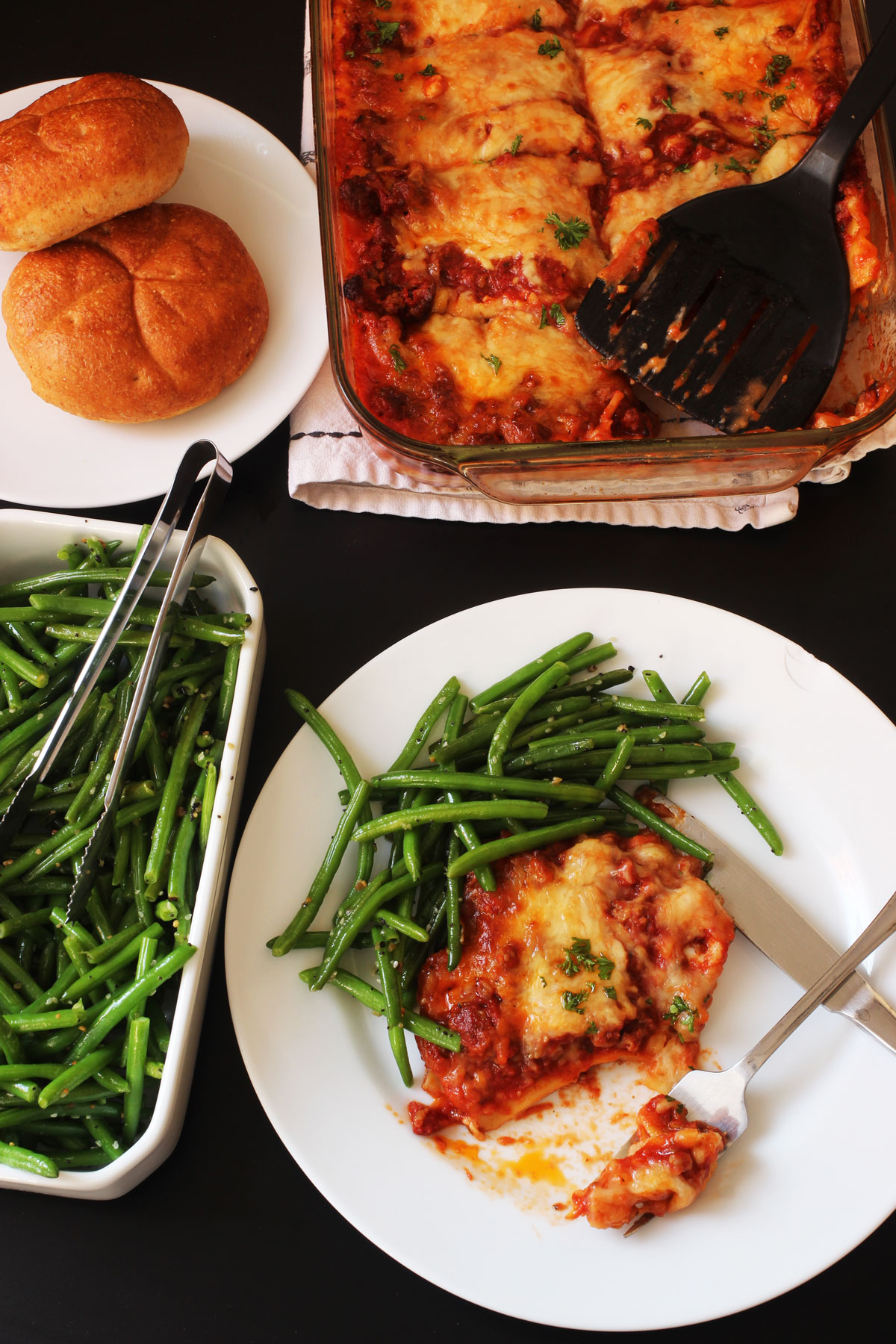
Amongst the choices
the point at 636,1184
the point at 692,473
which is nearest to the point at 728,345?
the point at 692,473

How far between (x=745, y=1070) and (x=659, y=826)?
0.62 meters

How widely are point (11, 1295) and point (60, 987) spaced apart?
80cm

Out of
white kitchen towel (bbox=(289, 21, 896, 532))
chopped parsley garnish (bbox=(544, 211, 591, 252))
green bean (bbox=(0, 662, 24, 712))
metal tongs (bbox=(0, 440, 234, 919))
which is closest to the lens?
metal tongs (bbox=(0, 440, 234, 919))

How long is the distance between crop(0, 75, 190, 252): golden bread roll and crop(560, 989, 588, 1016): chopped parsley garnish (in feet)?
7.78

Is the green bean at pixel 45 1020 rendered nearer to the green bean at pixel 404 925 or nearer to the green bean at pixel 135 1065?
the green bean at pixel 135 1065

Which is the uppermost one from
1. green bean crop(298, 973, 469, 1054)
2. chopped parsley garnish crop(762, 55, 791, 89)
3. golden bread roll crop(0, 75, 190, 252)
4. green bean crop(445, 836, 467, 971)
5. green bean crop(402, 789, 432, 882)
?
chopped parsley garnish crop(762, 55, 791, 89)

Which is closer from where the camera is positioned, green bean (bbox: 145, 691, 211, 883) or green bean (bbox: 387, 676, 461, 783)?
green bean (bbox: 145, 691, 211, 883)

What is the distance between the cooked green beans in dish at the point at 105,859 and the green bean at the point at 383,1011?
399mm

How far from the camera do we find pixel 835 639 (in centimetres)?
297

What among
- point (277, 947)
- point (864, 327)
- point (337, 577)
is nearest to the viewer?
point (277, 947)

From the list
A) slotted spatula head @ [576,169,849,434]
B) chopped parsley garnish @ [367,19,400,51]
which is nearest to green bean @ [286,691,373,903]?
slotted spatula head @ [576,169,849,434]

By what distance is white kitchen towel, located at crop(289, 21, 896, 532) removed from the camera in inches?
116

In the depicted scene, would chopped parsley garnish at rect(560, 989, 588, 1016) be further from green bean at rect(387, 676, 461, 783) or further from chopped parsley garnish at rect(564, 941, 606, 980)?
green bean at rect(387, 676, 461, 783)

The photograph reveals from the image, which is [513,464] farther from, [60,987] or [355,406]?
[60,987]
